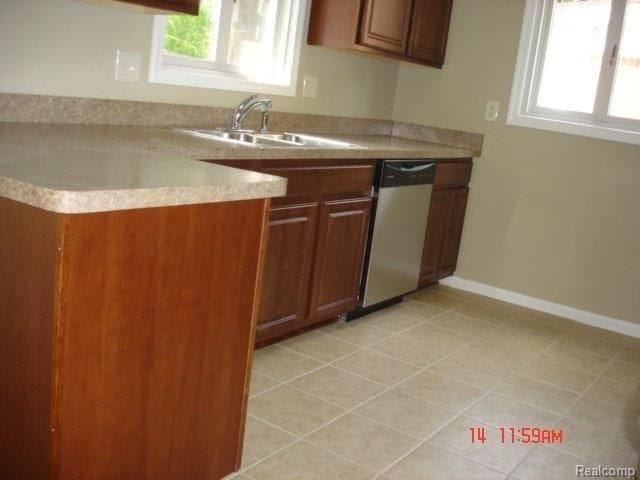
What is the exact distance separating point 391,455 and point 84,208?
4.50 ft

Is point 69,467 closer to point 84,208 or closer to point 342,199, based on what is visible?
point 84,208

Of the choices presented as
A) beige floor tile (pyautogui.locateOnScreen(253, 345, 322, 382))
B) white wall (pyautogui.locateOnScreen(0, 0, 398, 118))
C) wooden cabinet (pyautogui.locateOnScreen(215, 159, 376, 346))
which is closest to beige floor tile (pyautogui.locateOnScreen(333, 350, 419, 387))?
beige floor tile (pyautogui.locateOnScreen(253, 345, 322, 382))

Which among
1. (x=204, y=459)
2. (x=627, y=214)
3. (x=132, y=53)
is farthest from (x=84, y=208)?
(x=627, y=214)

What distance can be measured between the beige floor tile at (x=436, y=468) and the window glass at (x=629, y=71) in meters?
2.49

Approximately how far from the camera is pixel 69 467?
4.60 feet

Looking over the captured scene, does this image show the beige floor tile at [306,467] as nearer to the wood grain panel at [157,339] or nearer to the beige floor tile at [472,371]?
the wood grain panel at [157,339]

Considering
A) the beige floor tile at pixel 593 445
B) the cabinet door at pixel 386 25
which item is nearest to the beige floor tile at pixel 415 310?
the beige floor tile at pixel 593 445

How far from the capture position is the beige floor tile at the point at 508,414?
2.56 meters

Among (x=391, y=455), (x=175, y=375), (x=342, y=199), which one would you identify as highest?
(x=342, y=199)

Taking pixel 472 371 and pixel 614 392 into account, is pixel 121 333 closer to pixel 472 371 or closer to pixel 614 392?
pixel 472 371

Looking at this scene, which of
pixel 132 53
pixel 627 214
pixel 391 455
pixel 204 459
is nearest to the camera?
pixel 204 459

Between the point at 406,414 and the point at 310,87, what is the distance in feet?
6.32

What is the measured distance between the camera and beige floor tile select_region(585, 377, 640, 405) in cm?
290

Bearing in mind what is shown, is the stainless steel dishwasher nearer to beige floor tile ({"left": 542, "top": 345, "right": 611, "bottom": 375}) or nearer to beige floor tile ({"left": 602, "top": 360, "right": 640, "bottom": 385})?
beige floor tile ({"left": 542, "top": 345, "right": 611, "bottom": 375})
